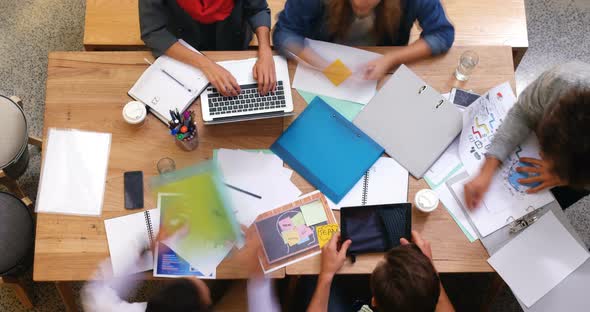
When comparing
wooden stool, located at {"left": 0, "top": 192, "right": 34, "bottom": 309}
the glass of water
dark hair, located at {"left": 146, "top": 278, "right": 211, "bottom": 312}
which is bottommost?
wooden stool, located at {"left": 0, "top": 192, "right": 34, "bottom": 309}

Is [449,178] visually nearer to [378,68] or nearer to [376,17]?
[378,68]

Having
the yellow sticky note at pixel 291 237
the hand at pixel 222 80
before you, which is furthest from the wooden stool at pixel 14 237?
the yellow sticky note at pixel 291 237

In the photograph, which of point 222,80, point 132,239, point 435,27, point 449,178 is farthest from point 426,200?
point 132,239

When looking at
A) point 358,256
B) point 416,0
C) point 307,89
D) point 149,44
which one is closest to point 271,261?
point 358,256

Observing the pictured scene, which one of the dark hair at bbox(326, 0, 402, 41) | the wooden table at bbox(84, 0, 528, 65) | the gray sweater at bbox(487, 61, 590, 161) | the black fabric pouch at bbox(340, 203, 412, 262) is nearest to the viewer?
the gray sweater at bbox(487, 61, 590, 161)

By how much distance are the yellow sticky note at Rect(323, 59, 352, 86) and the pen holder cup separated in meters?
0.49

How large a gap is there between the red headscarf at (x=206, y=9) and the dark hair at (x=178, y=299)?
3.03 ft

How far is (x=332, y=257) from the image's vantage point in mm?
1466

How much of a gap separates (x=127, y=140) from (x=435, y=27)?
1.12 m

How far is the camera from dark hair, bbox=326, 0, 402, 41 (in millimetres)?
1716

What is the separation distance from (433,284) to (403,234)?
0.23 meters

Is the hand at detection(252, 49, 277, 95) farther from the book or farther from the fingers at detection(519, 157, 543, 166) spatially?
the fingers at detection(519, 157, 543, 166)

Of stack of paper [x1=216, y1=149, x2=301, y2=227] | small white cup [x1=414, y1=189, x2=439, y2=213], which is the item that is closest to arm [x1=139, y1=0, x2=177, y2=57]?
stack of paper [x1=216, y1=149, x2=301, y2=227]

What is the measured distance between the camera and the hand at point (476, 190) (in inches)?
61.0
